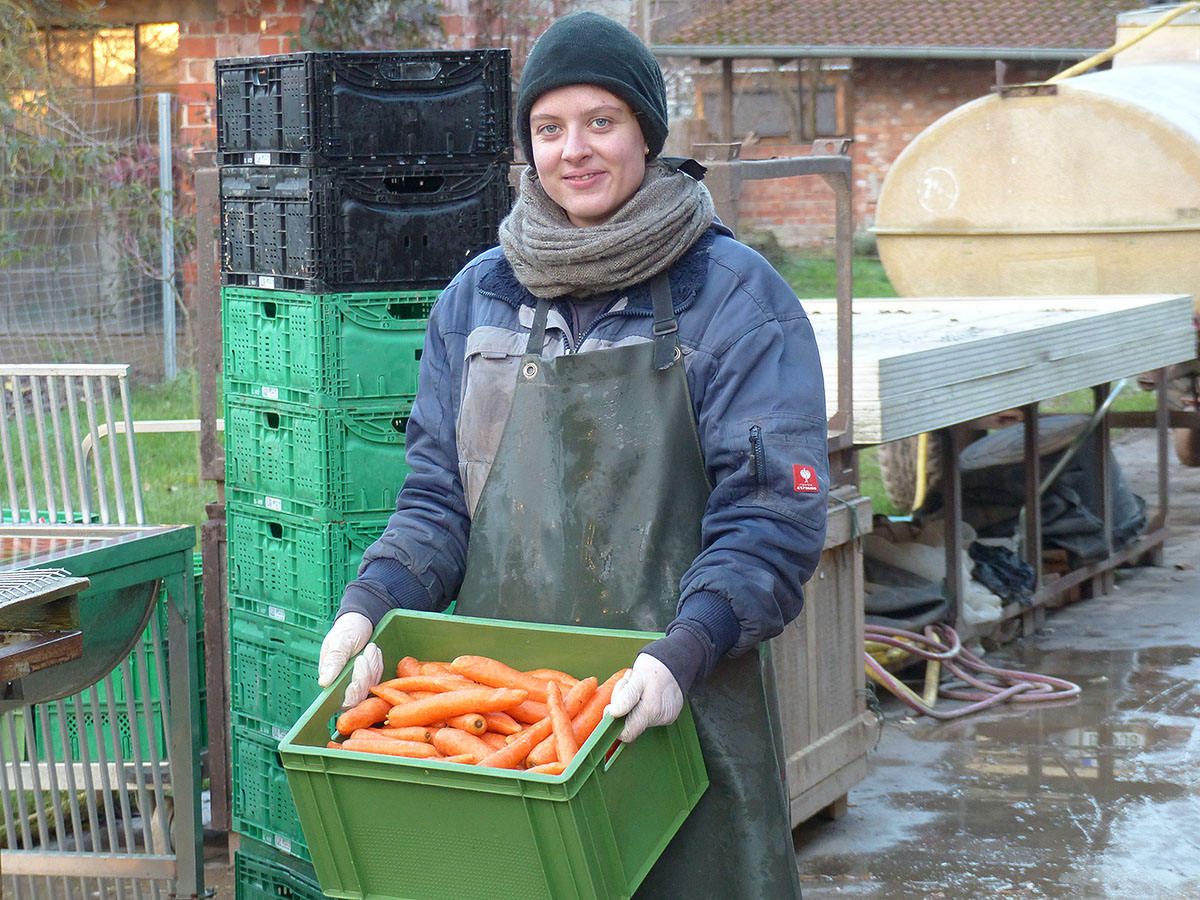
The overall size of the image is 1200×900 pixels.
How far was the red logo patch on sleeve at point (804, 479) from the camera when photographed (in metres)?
2.28

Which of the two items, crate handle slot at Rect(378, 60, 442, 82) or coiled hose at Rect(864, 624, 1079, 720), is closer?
crate handle slot at Rect(378, 60, 442, 82)

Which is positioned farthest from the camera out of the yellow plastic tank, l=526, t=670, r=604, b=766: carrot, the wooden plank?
the yellow plastic tank

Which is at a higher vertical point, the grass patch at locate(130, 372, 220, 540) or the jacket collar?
the jacket collar

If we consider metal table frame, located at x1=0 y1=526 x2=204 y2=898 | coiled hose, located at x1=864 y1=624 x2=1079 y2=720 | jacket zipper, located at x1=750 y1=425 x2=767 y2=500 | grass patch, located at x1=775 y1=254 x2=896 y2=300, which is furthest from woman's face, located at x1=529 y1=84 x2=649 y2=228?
grass patch, located at x1=775 y1=254 x2=896 y2=300

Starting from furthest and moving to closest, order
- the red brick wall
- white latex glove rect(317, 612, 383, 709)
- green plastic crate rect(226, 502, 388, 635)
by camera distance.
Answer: the red brick wall, green plastic crate rect(226, 502, 388, 635), white latex glove rect(317, 612, 383, 709)

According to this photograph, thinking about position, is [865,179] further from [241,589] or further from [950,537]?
[241,589]

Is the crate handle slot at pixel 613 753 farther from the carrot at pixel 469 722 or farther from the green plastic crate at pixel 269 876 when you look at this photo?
the green plastic crate at pixel 269 876

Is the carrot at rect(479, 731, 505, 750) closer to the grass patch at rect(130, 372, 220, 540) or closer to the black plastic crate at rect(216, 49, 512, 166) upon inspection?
the black plastic crate at rect(216, 49, 512, 166)

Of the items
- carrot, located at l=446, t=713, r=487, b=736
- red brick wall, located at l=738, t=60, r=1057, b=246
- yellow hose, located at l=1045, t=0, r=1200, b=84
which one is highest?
red brick wall, located at l=738, t=60, r=1057, b=246

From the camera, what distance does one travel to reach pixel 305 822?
→ 213 cm

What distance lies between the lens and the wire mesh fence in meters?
9.27

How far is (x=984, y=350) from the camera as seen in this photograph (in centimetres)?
546

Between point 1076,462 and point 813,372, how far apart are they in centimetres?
546

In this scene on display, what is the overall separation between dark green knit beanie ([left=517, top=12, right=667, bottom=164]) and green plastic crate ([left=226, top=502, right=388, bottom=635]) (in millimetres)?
1371
